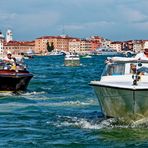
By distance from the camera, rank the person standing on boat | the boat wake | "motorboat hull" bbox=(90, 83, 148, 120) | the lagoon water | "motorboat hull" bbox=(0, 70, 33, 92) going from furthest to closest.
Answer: "motorboat hull" bbox=(0, 70, 33, 92) → the person standing on boat → the boat wake → "motorboat hull" bbox=(90, 83, 148, 120) → the lagoon water

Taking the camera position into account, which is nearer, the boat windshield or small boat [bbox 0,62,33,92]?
the boat windshield

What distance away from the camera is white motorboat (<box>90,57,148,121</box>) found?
17.4 meters

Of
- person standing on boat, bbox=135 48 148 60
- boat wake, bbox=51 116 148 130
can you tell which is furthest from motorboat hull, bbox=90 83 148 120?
person standing on boat, bbox=135 48 148 60

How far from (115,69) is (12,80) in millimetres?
12303

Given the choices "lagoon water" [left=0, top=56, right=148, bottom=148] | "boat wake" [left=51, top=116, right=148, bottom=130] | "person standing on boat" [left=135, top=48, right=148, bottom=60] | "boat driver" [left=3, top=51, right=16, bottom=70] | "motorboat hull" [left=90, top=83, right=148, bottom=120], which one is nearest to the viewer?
"lagoon water" [left=0, top=56, right=148, bottom=148]

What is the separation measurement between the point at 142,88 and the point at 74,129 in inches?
101

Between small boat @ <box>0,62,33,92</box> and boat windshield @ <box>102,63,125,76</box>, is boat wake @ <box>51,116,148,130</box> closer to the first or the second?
boat windshield @ <box>102,63,125,76</box>

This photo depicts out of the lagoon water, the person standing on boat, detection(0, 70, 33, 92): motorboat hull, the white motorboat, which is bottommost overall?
the lagoon water

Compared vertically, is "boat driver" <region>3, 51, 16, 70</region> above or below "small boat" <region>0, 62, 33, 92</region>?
above

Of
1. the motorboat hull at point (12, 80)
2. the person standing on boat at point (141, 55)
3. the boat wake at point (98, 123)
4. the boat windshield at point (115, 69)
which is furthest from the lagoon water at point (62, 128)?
the motorboat hull at point (12, 80)

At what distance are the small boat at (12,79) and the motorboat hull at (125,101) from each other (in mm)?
12982

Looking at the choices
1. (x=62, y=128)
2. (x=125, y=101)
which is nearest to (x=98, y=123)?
(x=62, y=128)

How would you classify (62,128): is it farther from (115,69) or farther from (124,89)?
(115,69)

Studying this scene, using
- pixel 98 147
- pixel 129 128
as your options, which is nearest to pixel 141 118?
pixel 129 128
